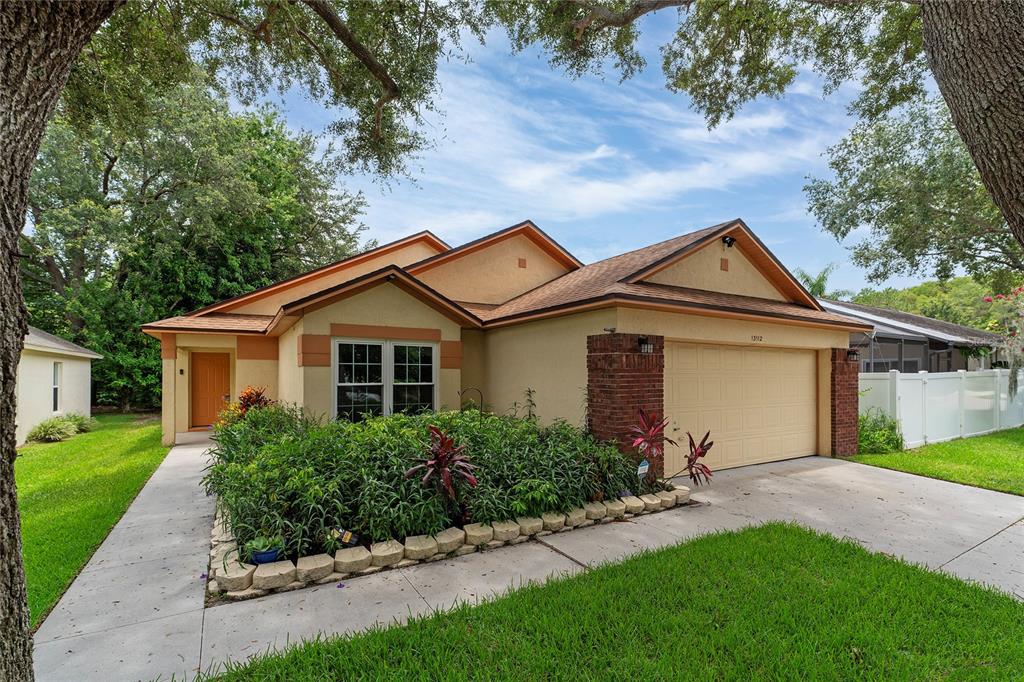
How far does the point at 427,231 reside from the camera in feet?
49.1

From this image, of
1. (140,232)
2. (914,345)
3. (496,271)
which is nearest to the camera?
(496,271)

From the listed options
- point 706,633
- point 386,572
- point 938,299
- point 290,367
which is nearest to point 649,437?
point 706,633

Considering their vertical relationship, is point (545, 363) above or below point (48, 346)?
below

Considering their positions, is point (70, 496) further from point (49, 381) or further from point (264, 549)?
point (49, 381)

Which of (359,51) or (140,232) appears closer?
(359,51)

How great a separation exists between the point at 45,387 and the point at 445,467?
1590cm

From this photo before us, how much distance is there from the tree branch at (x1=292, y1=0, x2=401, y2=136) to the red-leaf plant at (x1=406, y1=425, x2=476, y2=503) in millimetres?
6749

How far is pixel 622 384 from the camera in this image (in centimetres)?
697

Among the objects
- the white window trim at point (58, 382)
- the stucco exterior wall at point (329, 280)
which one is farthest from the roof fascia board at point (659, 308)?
the white window trim at point (58, 382)

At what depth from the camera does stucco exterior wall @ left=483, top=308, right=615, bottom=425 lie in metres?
7.67

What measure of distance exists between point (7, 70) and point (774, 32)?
10776mm

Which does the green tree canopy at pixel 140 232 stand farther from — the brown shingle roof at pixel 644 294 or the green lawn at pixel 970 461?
the green lawn at pixel 970 461

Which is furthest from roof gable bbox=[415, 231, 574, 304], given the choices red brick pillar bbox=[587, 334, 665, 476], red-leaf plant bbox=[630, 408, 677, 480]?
red-leaf plant bbox=[630, 408, 677, 480]

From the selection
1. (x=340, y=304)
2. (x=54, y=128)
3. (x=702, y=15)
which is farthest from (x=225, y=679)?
(x=54, y=128)
